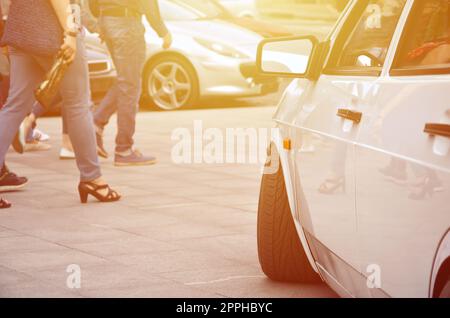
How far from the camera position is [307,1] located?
31.6 meters

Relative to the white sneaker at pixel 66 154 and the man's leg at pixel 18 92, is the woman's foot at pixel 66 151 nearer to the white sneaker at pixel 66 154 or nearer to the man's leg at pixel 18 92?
the white sneaker at pixel 66 154

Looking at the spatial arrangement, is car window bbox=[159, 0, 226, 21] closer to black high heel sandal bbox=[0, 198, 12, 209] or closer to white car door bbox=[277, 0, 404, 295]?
black high heel sandal bbox=[0, 198, 12, 209]

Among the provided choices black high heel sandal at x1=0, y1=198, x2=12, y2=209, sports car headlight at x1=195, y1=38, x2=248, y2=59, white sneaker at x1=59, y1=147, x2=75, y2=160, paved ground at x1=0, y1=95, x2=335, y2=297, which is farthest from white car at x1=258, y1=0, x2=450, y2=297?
sports car headlight at x1=195, y1=38, x2=248, y2=59

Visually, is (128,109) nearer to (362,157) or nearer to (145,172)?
(145,172)

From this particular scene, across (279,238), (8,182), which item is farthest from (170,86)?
(279,238)

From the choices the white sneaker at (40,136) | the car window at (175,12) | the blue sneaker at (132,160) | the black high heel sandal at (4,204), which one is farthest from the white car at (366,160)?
the car window at (175,12)

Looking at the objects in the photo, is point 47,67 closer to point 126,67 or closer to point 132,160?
point 126,67

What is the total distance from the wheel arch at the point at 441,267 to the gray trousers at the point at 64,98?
4619 millimetres

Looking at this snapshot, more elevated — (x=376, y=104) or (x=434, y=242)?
(x=376, y=104)

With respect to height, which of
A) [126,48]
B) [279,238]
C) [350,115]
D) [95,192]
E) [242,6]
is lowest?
[242,6]

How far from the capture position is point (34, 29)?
24.1ft

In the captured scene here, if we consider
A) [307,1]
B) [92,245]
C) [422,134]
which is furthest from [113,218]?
[307,1]

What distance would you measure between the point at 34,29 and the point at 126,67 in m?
2.42

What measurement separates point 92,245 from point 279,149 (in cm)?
153
